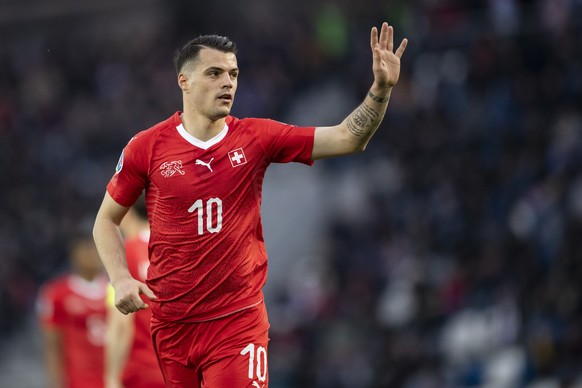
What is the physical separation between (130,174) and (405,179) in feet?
33.4

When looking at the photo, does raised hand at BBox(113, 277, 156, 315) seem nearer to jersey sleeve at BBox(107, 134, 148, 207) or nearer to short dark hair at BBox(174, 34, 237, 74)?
jersey sleeve at BBox(107, 134, 148, 207)

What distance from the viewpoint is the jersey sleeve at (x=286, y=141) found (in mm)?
6164

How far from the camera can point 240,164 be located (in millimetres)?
6195

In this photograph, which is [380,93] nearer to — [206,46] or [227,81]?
[227,81]

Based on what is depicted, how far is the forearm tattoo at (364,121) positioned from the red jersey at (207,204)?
239 mm

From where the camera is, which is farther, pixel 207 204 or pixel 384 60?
pixel 207 204

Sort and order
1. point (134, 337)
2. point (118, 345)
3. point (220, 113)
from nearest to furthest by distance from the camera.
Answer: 1. point (220, 113)
2. point (118, 345)
3. point (134, 337)

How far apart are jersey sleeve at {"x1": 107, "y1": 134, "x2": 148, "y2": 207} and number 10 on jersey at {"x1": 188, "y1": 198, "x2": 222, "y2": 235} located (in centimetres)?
35

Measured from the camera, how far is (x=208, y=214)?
243 inches

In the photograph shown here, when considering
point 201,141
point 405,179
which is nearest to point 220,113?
point 201,141

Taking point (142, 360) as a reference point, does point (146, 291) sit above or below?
above

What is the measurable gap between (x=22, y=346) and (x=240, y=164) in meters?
14.6

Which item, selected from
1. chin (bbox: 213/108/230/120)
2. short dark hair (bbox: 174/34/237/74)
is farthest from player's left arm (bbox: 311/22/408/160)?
short dark hair (bbox: 174/34/237/74)

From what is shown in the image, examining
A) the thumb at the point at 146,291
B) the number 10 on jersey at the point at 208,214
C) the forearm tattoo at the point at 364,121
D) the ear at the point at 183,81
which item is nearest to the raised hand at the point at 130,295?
the thumb at the point at 146,291
